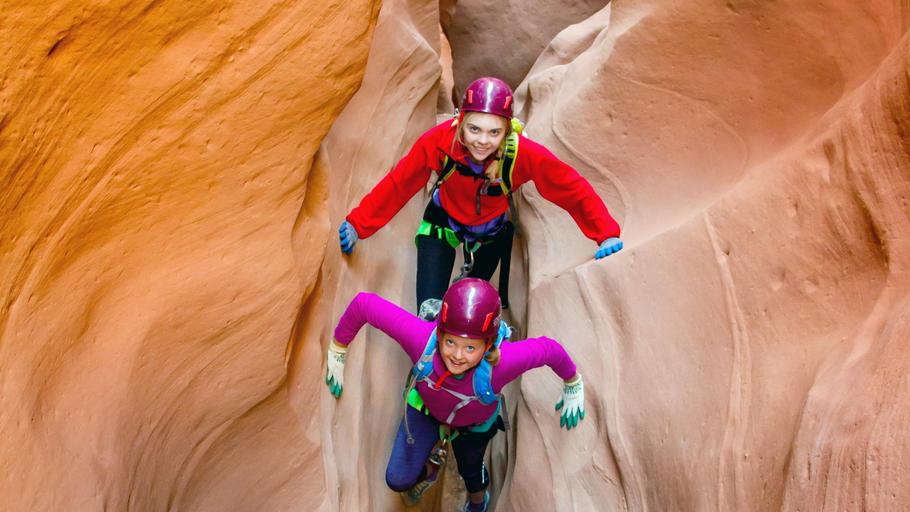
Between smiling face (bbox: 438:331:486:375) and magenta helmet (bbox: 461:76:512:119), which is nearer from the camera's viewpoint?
smiling face (bbox: 438:331:486:375)

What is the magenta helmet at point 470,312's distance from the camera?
286 centimetres

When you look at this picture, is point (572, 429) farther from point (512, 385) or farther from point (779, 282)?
point (779, 282)

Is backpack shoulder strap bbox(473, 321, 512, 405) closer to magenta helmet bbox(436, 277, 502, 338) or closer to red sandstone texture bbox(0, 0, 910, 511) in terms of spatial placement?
magenta helmet bbox(436, 277, 502, 338)

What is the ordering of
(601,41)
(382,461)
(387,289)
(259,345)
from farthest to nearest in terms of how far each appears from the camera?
(601,41) < (387,289) < (382,461) < (259,345)

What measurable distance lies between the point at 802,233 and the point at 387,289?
7.42 ft

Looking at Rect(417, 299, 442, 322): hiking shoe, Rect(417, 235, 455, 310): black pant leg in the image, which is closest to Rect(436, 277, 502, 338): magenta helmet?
Rect(417, 299, 442, 322): hiking shoe

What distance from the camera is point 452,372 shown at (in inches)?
119

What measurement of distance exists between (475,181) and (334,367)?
1.29 metres

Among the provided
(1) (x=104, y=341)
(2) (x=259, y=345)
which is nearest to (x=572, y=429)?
(2) (x=259, y=345)

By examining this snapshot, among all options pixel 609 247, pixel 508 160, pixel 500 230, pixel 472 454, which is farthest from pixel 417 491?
pixel 508 160

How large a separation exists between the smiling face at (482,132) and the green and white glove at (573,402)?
1.24m

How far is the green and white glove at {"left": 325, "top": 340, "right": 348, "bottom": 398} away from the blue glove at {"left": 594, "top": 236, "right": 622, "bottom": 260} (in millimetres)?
1474

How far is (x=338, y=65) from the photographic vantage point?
8.47 ft

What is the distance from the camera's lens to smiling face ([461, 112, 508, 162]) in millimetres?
3402
